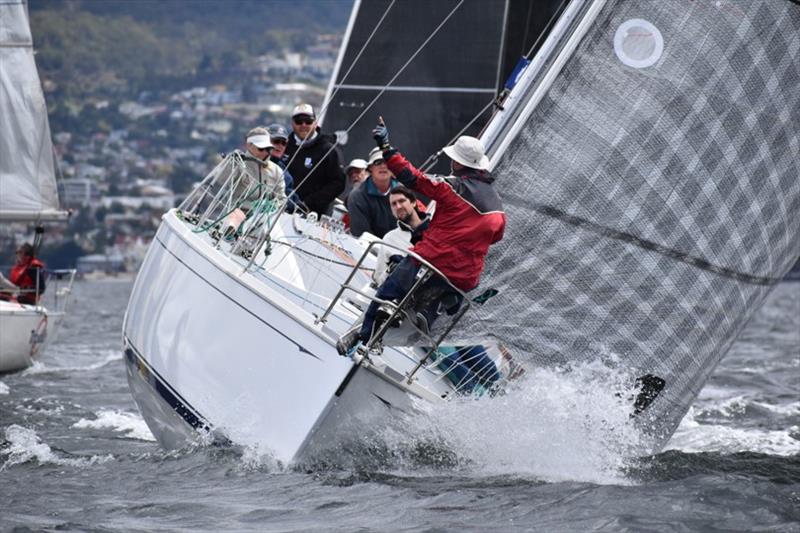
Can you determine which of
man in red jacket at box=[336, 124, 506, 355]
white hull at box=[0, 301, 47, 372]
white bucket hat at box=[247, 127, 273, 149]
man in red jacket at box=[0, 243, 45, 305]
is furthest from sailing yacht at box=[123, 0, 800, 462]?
man in red jacket at box=[0, 243, 45, 305]

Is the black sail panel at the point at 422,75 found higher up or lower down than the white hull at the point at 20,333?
higher up

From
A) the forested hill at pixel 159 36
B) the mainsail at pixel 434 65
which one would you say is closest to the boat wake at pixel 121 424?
the mainsail at pixel 434 65

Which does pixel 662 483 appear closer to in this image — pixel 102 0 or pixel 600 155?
pixel 600 155

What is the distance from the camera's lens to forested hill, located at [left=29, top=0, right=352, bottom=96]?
135 metres

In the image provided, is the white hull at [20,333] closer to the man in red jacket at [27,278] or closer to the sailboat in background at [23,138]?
the man in red jacket at [27,278]

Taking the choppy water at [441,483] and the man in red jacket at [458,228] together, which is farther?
the man in red jacket at [458,228]

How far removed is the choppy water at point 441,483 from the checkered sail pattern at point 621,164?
39 centimetres

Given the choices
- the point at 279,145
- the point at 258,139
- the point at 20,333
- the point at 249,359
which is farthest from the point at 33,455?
the point at 20,333

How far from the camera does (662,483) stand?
671 cm

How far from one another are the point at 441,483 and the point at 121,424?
3.99 meters

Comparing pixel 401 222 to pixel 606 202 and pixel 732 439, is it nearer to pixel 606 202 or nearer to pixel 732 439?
pixel 606 202

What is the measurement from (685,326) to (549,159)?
3.56 feet

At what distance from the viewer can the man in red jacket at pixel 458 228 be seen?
658cm

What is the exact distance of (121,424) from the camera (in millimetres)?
10031
